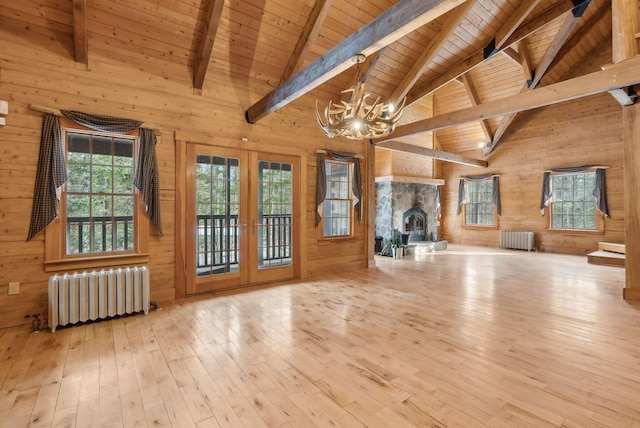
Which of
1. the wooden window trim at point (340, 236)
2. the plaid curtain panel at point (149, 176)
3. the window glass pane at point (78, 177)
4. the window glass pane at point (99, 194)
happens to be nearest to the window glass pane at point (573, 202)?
the wooden window trim at point (340, 236)

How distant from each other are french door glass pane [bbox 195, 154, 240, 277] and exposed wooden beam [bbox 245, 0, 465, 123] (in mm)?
1242

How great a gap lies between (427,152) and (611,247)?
4.71 metres

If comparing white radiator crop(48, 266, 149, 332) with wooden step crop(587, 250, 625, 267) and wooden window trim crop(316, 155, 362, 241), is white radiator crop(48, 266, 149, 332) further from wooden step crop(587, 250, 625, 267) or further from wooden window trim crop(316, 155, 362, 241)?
wooden step crop(587, 250, 625, 267)

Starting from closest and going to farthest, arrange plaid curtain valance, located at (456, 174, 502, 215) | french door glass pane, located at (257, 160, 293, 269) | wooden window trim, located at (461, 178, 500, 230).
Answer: french door glass pane, located at (257, 160, 293, 269), plaid curtain valance, located at (456, 174, 502, 215), wooden window trim, located at (461, 178, 500, 230)

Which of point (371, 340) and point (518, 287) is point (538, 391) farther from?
point (518, 287)

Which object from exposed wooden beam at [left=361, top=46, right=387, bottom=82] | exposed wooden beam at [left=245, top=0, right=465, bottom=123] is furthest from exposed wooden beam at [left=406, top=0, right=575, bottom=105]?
exposed wooden beam at [left=245, top=0, right=465, bottom=123]

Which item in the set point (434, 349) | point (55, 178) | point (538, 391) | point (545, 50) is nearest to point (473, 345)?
point (434, 349)

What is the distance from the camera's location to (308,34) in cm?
454

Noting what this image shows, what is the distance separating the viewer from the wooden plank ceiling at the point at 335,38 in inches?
130

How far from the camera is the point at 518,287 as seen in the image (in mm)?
4809

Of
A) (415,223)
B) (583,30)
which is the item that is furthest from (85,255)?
(583,30)

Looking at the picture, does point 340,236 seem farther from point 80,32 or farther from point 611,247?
point 611,247

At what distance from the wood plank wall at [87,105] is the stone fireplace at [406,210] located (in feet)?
14.0

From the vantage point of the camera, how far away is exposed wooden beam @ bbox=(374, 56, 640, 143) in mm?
3613
